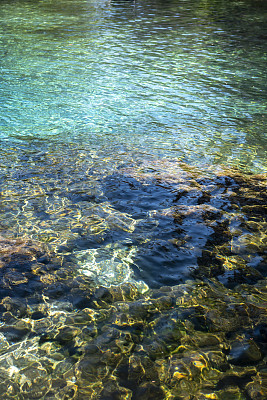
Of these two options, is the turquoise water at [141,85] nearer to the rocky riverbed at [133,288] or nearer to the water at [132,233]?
the water at [132,233]

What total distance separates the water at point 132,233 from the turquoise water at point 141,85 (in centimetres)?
7

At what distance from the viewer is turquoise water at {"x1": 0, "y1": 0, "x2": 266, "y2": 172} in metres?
9.57

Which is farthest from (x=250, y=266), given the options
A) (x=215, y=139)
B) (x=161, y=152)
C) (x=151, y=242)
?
(x=215, y=139)

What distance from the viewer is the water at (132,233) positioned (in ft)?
12.8

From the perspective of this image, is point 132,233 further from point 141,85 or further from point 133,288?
point 141,85

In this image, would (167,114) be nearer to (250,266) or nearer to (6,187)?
(6,187)

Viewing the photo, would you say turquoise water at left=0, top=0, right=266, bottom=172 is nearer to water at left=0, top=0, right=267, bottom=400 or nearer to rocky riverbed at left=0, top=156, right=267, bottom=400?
water at left=0, top=0, right=267, bottom=400

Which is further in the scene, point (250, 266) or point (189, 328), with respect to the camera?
point (250, 266)

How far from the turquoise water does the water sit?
0.24 feet

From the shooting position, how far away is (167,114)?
11.1 m

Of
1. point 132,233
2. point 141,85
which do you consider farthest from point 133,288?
point 141,85

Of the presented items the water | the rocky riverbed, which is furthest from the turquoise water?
the rocky riverbed

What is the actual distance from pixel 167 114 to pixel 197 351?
815cm

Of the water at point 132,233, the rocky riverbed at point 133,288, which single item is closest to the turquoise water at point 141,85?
the water at point 132,233
